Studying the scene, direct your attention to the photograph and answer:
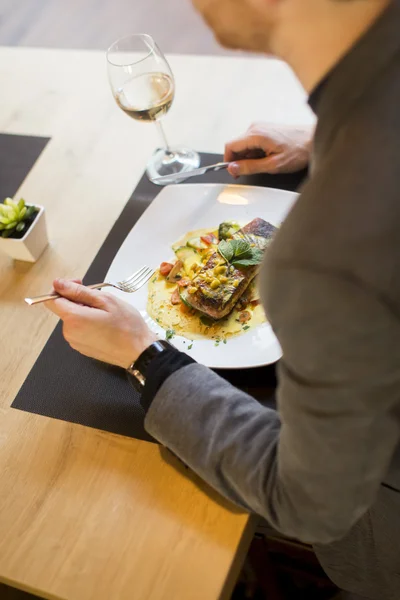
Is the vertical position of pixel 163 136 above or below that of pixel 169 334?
above

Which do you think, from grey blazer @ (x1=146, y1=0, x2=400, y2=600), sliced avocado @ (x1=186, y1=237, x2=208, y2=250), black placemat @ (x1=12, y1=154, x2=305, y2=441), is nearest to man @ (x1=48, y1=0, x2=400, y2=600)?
grey blazer @ (x1=146, y1=0, x2=400, y2=600)

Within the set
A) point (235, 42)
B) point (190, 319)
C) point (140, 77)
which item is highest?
point (235, 42)

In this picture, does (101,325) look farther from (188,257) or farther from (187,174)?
(187,174)

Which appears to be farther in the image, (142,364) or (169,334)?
(169,334)

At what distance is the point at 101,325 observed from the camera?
83cm

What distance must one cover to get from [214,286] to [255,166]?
1.02 ft

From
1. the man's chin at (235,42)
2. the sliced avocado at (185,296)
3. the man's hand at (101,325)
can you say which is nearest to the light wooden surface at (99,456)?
the man's hand at (101,325)

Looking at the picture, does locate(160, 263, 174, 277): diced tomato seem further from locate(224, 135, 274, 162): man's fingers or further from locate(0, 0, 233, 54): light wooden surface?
locate(0, 0, 233, 54): light wooden surface

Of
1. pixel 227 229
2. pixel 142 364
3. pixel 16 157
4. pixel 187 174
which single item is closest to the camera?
pixel 142 364

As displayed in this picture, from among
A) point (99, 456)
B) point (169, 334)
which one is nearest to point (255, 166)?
point (169, 334)

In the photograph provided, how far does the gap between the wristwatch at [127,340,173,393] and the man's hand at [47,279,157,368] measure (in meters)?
Answer: 0.01

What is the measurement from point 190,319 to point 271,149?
1.26 feet

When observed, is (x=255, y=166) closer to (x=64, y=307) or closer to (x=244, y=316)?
(x=244, y=316)

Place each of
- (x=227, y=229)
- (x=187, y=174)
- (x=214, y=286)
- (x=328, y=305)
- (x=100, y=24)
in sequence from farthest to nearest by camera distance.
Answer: (x=100, y=24)
(x=187, y=174)
(x=227, y=229)
(x=214, y=286)
(x=328, y=305)
